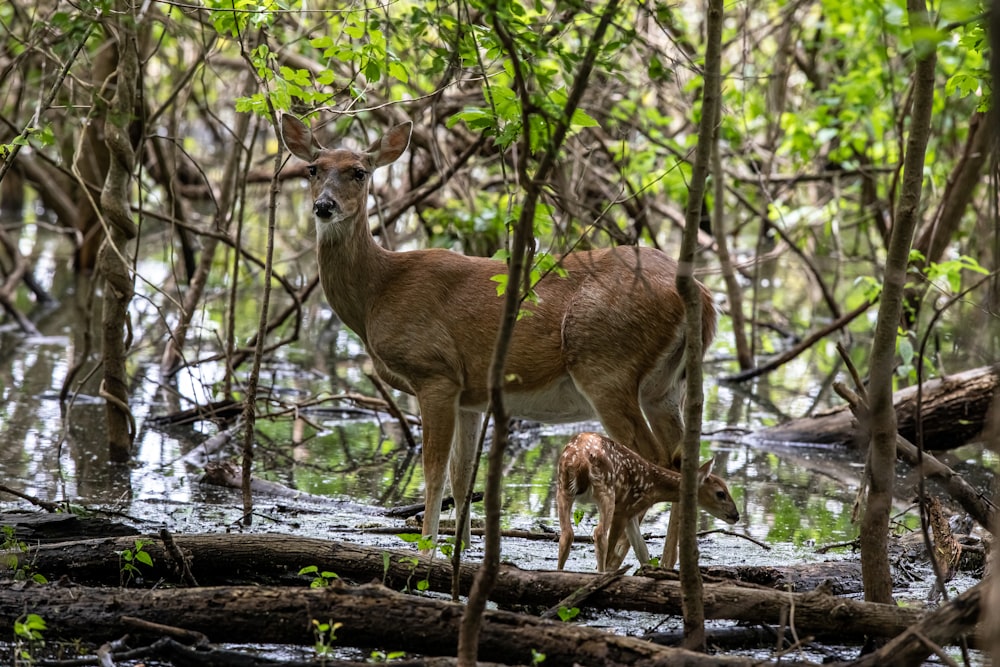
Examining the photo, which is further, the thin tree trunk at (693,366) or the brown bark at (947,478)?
the brown bark at (947,478)

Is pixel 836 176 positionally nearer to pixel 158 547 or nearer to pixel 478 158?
pixel 478 158

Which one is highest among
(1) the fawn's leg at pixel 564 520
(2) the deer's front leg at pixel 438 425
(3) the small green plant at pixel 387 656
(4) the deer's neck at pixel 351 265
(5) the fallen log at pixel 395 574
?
(4) the deer's neck at pixel 351 265

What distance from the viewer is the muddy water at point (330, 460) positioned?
7.02 metres

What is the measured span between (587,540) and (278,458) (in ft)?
9.79

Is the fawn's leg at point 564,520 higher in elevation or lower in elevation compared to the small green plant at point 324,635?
higher

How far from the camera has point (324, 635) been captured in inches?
187

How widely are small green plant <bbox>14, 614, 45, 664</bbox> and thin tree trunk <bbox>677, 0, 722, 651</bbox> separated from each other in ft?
7.77

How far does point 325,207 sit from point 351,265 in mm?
499

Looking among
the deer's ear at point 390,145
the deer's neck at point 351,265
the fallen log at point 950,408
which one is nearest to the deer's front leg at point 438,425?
the deer's neck at point 351,265

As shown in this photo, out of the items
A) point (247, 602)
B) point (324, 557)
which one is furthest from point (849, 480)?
point (247, 602)

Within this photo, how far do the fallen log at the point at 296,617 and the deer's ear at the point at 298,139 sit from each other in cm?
306

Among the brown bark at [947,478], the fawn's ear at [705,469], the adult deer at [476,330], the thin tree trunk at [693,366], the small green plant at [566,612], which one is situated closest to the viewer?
the thin tree trunk at [693,366]

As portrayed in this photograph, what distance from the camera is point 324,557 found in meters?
5.35

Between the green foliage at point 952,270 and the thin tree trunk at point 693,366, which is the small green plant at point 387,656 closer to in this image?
the thin tree trunk at point 693,366
